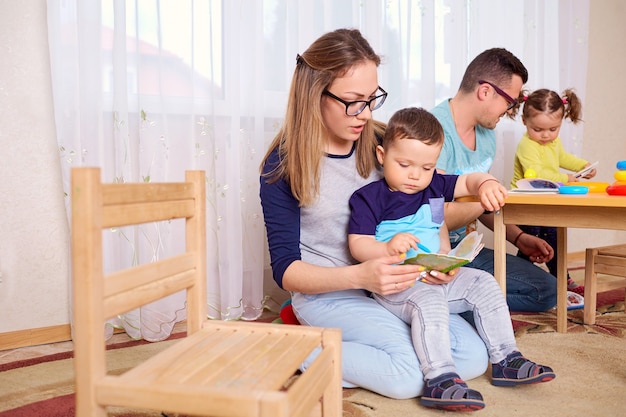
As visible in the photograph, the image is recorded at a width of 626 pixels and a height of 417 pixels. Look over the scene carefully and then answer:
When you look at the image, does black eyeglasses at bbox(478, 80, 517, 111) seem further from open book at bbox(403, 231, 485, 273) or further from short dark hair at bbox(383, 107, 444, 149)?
open book at bbox(403, 231, 485, 273)

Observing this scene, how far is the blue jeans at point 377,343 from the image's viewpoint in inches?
64.6

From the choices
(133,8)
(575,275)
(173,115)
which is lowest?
(575,275)

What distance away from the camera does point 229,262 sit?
250 cm

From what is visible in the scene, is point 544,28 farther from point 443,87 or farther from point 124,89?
point 124,89

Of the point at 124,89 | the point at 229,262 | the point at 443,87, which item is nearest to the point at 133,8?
the point at 124,89

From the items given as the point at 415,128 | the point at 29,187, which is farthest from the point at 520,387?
the point at 29,187

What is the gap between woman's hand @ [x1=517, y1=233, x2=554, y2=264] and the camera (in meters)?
2.66

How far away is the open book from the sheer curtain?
3.67 ft

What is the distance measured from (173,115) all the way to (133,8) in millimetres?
434

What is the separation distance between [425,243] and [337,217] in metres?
0.29

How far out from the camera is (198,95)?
245 centimetres

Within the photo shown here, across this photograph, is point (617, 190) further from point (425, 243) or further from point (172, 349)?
point (172, 349)

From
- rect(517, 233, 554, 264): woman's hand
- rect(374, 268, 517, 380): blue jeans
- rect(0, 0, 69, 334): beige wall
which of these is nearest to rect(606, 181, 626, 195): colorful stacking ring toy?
rect(374, 268, 517, 380): blue jeans

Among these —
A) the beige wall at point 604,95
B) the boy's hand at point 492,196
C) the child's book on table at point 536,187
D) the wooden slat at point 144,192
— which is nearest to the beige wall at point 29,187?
the wooden slat at point 144,192
